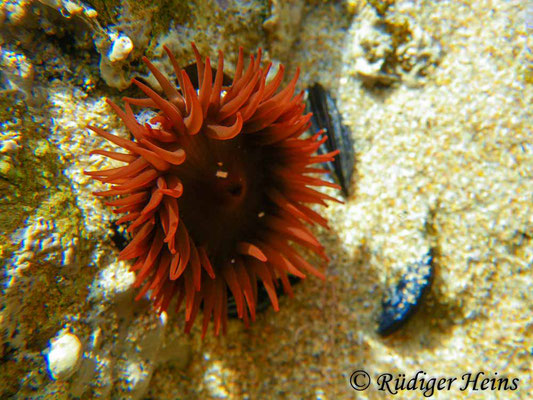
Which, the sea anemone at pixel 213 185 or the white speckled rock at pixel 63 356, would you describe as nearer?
the white speckled rock at pixel 63 356

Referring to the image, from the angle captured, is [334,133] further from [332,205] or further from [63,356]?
[63,356]

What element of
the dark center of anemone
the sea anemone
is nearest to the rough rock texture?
the sea anemone

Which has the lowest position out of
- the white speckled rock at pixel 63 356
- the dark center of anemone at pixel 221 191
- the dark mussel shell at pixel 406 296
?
the dark mussel shell at pixel 406 296

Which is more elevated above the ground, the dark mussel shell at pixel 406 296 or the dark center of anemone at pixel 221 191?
the dark center of anemone at pixel 221 191

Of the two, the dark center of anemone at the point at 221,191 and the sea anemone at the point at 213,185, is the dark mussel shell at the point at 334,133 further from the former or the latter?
the dark center of anemone at the point at 221,191

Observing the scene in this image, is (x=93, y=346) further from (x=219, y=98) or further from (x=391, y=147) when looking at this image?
(x=391, y=147)

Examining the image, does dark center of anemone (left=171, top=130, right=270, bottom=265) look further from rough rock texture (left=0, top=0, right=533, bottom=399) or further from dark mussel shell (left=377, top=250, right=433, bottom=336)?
dark mussel shell (left=377, top=250, right=433, bottom=336)

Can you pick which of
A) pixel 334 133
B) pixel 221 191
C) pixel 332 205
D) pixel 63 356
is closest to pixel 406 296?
pixel 332 205

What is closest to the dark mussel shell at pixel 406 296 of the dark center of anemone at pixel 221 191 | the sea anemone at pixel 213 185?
the sea anemone at pixel 213 185
